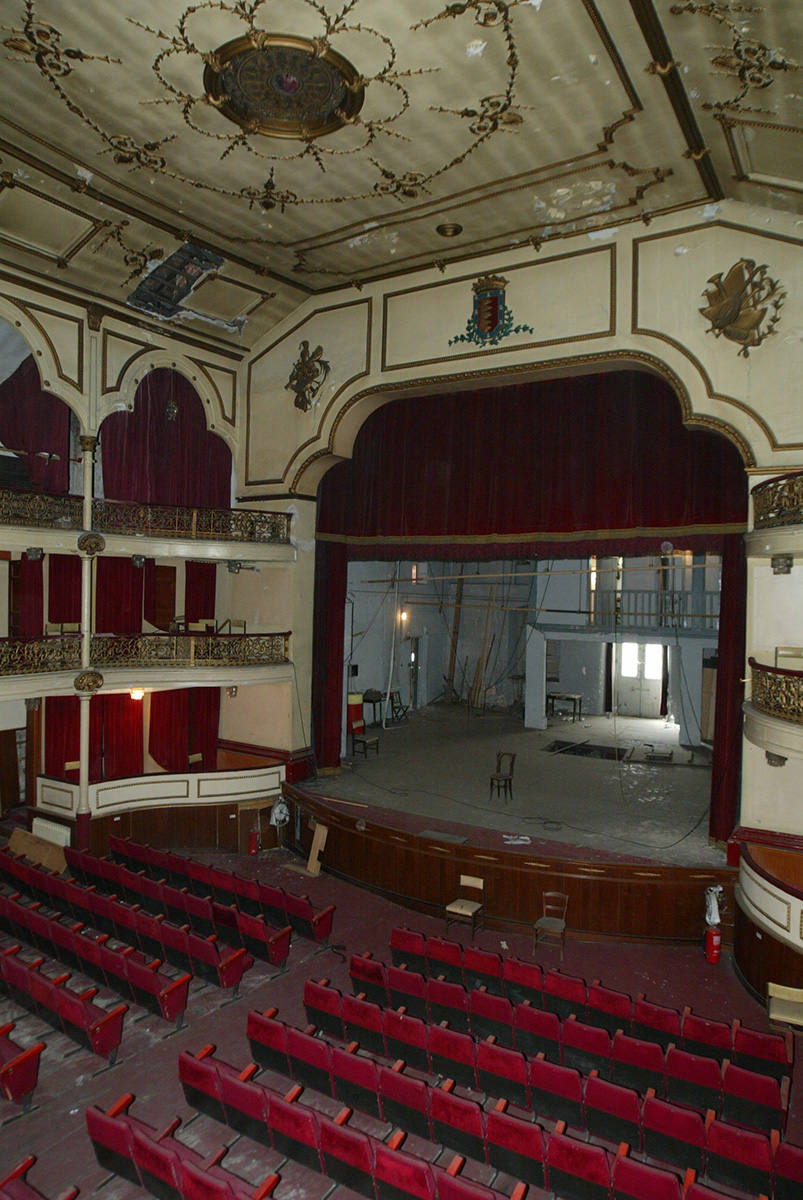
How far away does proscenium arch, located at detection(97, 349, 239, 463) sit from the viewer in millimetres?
12688

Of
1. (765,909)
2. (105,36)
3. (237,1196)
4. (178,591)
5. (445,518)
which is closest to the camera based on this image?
(237,1196)

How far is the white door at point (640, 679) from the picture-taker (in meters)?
21.2

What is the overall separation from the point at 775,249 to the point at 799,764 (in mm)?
6297

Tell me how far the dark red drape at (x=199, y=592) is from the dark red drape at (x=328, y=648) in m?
2.13

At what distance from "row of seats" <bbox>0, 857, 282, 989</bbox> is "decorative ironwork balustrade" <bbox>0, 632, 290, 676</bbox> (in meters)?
2.92

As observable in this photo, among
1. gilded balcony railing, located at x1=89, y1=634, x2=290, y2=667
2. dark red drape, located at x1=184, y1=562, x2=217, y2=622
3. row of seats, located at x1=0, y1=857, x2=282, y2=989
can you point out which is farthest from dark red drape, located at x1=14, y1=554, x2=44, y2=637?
row of seats, located at x1=0, y1=857, x2=282, y2=989

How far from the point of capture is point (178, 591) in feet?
48.6

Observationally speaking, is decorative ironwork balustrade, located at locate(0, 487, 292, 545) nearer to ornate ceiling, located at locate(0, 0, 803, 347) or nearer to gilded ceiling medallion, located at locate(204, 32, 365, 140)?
ornate ceiling, located at locate(0, 0, 803, 347)

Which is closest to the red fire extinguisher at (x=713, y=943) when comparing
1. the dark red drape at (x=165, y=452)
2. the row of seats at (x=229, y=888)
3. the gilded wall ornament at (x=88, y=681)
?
the row of seats at (x=229, y=888)

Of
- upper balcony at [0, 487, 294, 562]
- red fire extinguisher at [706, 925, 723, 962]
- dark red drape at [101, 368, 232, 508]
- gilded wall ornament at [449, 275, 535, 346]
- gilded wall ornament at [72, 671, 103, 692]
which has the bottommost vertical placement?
red fire extinguisher at [706, 925, 723, 962]

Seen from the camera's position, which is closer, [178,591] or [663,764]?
[178,591]

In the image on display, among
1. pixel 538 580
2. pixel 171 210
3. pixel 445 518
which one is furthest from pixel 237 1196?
pixel 538 580

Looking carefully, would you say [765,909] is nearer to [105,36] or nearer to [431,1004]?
Result: [431,1004]

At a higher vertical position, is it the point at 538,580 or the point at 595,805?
the point at 538,580
